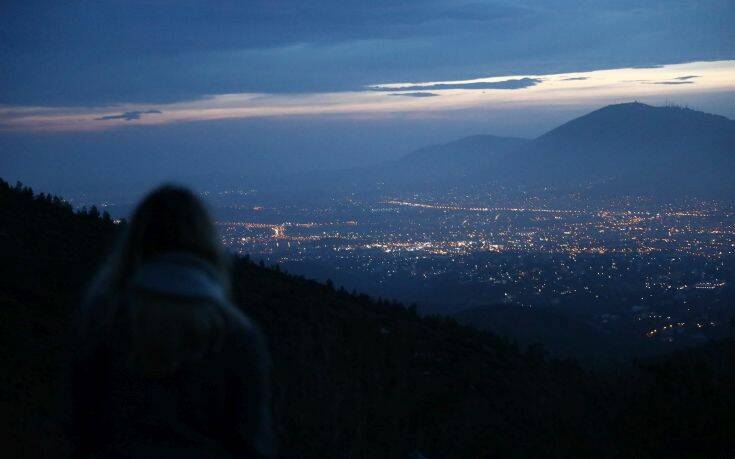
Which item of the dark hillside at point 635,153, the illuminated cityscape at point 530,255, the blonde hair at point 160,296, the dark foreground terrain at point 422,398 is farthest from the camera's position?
the dark hillside at point 635,153

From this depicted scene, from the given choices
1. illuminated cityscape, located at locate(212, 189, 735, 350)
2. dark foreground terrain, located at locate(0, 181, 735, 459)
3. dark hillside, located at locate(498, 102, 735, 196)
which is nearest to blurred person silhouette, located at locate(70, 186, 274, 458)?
dark foreground terrain, located at locate(0, 181, 735, 459)

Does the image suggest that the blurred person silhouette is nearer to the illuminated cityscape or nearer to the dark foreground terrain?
the dark foreground terrain

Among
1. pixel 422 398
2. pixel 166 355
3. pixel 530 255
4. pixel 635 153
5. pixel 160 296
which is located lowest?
pixel 530 255

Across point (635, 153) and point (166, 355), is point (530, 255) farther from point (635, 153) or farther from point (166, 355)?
point (635, 153)

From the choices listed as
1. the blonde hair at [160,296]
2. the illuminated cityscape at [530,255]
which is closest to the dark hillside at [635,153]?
the illuminated cityscape at [530,255]

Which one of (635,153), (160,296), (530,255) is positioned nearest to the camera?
(160,296)

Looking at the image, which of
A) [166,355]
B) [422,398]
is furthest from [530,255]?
[166,355]

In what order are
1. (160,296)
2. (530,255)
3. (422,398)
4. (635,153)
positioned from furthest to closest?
(635,153)
(530,255)
(422,398)
(160,296)

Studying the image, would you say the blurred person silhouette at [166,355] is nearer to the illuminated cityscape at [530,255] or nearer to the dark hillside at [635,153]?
the illuminated cityscape at [530,255]
